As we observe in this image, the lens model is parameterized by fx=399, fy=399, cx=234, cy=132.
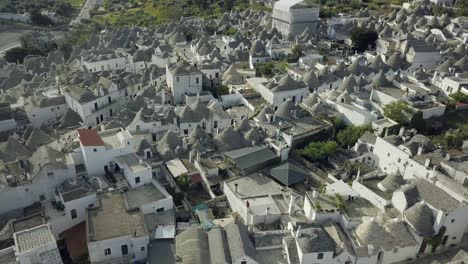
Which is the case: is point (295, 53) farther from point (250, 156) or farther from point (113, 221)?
point (113, 221)

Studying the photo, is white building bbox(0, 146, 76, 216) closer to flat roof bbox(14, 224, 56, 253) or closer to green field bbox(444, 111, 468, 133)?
flat roof bbox(14, 224, 56, 253)

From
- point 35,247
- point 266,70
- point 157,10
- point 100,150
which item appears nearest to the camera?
point 35,247

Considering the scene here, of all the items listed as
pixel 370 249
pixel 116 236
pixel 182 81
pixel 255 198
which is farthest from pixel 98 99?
pixel 370 249

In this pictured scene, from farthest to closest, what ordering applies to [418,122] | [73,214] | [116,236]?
[418,122]
[73,214]
[116,236]

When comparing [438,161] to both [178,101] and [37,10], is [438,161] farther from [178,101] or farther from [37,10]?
[37,10]

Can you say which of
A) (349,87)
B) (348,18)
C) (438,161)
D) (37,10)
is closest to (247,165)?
(438,161)

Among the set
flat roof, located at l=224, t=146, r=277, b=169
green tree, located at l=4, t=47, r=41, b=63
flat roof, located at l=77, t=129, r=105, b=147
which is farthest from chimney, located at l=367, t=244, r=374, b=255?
green tree, located at l=4, t=47, r=41, b=63
